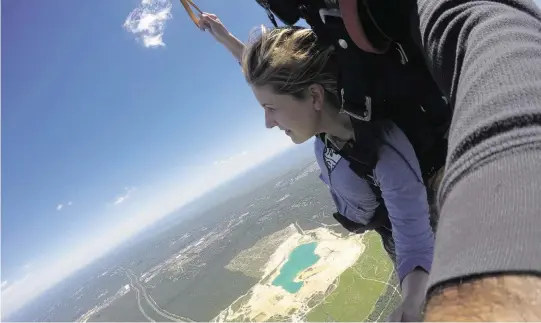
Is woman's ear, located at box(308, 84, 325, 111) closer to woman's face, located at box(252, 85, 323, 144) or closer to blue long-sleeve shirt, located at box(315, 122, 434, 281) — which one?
woman's face, located at box(252, 85, 323, 144)

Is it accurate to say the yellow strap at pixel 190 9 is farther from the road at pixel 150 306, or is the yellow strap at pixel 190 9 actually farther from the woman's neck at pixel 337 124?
the road at pixel 150 306

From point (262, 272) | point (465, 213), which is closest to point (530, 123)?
point (465, 213)

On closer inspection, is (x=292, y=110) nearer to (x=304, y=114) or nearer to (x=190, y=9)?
(x=304, y=114)

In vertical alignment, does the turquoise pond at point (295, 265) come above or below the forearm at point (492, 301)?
below

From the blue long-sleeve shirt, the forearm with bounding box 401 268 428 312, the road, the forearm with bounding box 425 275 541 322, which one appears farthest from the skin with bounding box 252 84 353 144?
the road

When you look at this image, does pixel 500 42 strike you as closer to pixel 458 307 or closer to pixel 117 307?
pixel 458 307

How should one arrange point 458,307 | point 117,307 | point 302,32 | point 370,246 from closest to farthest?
point 458,307, point 302,32, point 370,246, point 117,307

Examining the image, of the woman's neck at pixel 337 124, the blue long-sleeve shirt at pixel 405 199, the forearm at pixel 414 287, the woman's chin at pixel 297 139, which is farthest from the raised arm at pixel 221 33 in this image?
the forearm at pixel 414 287

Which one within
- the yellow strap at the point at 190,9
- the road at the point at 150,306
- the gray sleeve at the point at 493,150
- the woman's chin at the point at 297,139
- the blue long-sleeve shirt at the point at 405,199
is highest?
the yellow strap at the point at 190,9
